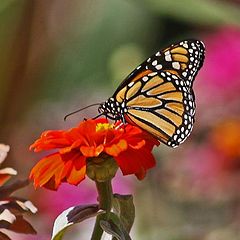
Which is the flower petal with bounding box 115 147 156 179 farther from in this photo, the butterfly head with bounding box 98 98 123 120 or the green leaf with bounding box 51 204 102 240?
the butterfly head with bounding box 98 98 123 120

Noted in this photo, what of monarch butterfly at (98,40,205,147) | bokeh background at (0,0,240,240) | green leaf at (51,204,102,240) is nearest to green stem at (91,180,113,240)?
green leaf at (51,204,102,240)

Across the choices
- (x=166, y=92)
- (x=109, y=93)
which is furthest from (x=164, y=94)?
(x=109, y=93)

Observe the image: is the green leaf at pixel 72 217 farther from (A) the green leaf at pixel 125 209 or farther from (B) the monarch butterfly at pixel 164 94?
(B) the monarch butterfly at pixel 164 94

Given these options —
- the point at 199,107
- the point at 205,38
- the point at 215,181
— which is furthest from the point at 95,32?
the point at 215,181

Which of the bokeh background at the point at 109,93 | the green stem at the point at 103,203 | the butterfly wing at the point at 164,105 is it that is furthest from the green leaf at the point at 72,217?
the bokeh background at the point at 109,93

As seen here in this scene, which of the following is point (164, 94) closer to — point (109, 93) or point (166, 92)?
point (166, 92)

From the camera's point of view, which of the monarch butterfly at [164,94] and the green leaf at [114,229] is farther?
the monarch butterfly at [164,94]

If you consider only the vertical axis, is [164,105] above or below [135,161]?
above

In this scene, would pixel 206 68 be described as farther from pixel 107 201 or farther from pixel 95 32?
pixel 107 201
